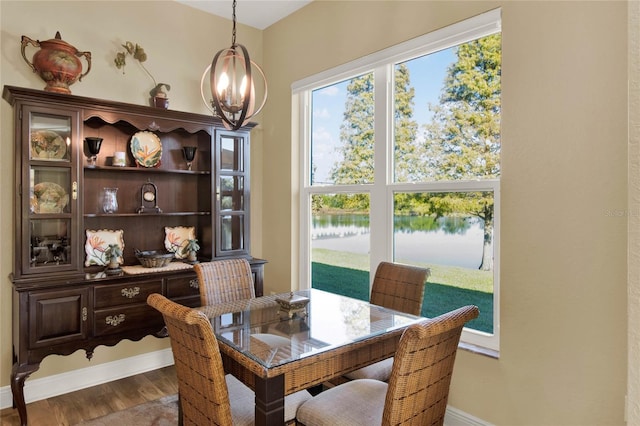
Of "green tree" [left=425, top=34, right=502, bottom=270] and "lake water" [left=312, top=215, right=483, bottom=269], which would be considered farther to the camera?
Result: "lake water" [left=312, top=215, right=483, bottom=269]

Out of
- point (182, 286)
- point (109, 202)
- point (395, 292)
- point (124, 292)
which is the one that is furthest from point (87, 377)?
point (395, 292)

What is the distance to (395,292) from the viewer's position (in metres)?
2.46

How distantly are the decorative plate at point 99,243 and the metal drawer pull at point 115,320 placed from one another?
18.4 inches

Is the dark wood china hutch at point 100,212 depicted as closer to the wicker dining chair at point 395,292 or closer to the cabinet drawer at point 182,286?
the cabinet drawer at point 182,286

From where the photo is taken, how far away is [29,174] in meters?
2.52

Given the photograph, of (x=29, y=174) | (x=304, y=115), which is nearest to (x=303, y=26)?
(x=304, y=115)

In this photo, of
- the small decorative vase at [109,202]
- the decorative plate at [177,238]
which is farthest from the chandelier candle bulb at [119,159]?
the decorative plate at [177,238]

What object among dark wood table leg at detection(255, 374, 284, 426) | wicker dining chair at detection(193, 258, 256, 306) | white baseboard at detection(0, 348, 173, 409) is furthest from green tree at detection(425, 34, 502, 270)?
white baseboard at detection(0, 348, 173, 409)

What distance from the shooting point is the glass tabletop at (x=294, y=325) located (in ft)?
5.34

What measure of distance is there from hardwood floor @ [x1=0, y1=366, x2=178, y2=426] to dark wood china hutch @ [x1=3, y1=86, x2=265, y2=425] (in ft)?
0.82

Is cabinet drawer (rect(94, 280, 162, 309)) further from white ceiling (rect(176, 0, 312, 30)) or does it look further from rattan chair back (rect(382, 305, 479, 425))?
white ceiling (rect(176, 0, 312, 30))

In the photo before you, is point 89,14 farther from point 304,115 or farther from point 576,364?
point 576,364

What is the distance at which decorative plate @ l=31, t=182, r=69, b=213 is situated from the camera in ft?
8.48

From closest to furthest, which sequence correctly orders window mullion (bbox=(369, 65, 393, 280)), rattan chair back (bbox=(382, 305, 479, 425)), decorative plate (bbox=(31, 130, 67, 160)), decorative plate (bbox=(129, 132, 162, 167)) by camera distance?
rattan chair back (bbox=(382, 305, 479, 425)) → decorative plate (bbox=(31, 130, 67, 160)) → window mullion (bbox=(369, 65, 393, 280)) → decorative plate (bbox=(129, 132, 162, 167))
